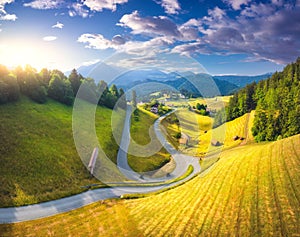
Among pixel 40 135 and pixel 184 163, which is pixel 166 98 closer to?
pixel 184 163

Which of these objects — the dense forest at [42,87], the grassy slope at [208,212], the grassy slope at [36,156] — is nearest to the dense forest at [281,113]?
the grassy slope at [208,212]

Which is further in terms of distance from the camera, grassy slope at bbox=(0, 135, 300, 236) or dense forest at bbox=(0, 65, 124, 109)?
dense forest at bbox=(0, 65, 124, 109)

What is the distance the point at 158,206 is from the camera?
71.3 ft

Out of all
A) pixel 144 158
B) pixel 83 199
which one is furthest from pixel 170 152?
pixel 83 199

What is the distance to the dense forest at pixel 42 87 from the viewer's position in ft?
131

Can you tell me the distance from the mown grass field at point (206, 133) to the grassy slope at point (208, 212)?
1136 inches

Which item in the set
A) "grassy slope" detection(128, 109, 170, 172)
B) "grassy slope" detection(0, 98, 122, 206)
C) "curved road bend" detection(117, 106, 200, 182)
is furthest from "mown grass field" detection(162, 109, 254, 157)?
"grassy slope" detection(0, 98, 122, 206)

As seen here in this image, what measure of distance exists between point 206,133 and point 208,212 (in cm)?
5976

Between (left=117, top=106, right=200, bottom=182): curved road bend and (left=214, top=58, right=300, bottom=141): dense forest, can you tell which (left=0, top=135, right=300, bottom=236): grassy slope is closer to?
(left=117, top=106, right=200, bottom=182): curved road bend

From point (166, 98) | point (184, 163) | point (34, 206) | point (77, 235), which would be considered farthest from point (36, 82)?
point (166, 98)

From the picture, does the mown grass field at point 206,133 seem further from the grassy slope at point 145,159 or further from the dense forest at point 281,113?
the grassy slope at point 145,159

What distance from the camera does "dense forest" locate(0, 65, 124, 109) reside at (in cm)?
4003

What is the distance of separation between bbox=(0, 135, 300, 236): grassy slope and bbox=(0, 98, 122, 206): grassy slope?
17.9ft

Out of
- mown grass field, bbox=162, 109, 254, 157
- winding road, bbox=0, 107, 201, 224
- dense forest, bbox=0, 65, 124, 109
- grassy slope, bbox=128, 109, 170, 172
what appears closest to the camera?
winding road, bbox=0, 107, 201, 224
